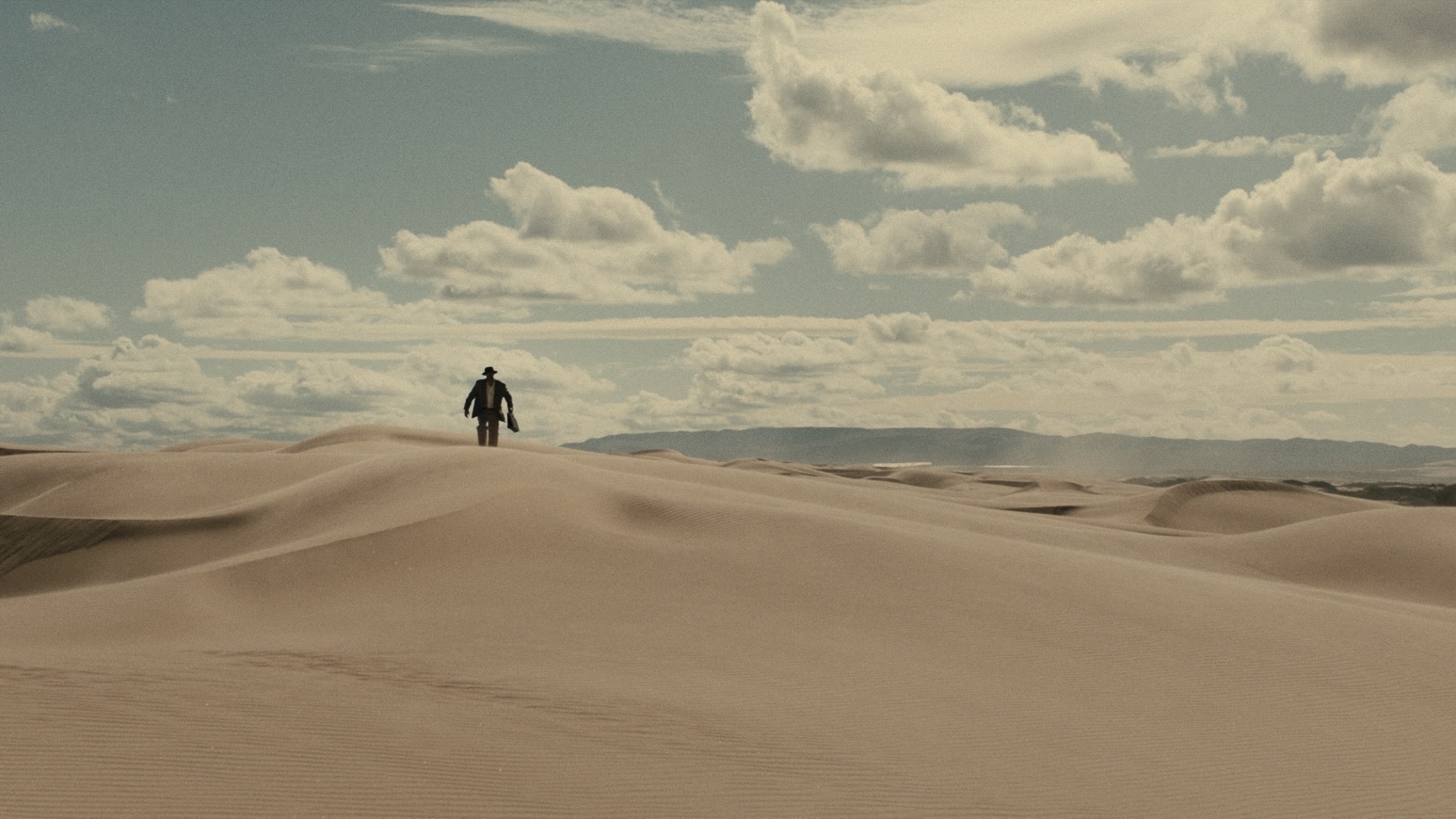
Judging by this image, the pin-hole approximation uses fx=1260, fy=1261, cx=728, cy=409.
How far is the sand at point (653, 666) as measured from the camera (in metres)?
6.45

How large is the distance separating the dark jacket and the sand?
135cm

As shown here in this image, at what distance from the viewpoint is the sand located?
21.2 ft

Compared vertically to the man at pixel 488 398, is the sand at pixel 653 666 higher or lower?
lower

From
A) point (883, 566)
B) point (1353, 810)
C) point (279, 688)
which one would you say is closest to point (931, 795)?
point (1353, 810)

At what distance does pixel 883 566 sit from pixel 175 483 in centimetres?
1421

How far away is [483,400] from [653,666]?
11717mm

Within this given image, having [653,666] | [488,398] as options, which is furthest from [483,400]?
[653,666]

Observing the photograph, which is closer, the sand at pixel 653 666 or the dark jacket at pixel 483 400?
the sand at pixel 653 666

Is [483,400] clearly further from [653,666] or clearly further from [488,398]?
[653,666]

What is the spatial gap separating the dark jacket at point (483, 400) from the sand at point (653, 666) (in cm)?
135

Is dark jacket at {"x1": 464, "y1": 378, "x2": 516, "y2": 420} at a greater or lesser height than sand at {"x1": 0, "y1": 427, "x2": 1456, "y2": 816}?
greater

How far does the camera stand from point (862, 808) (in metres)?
6.40

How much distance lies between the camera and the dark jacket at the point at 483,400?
786 inches

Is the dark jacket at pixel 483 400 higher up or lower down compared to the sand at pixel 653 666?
higher up
